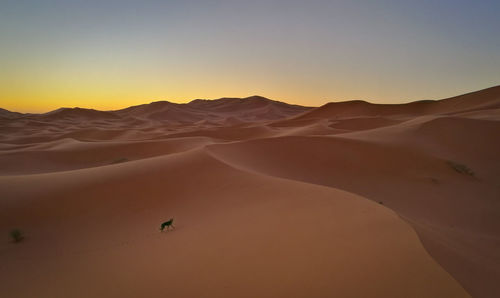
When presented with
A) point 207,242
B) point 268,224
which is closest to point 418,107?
point 268,224

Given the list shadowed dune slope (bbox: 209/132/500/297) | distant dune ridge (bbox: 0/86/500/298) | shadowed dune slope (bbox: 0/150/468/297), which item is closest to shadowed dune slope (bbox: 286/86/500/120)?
distant dune ridge (bbox: 0/86/500/298)

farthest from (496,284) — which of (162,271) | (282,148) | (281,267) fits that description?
(282,148)

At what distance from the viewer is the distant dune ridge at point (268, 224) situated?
212 centimetres

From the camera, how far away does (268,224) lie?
314 cm

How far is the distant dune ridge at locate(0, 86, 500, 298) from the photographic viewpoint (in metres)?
2.12

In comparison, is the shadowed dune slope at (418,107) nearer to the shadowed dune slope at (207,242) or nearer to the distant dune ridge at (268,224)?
the distant dune ridge at (268,224)

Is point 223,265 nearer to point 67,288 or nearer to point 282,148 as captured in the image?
point 67,288

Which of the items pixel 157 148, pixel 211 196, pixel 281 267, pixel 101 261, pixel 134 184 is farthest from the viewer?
pixel 157 148

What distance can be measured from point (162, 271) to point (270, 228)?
1.18 metres

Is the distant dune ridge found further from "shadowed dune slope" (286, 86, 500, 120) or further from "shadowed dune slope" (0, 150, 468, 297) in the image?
"shadowed dune slope" (286, 86, 500, 120)

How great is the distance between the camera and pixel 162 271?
8.08 ft

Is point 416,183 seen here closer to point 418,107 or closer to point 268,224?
point 268,224

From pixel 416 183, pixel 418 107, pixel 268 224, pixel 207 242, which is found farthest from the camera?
pixel 418 107

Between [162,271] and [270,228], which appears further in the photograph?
[270,228]
